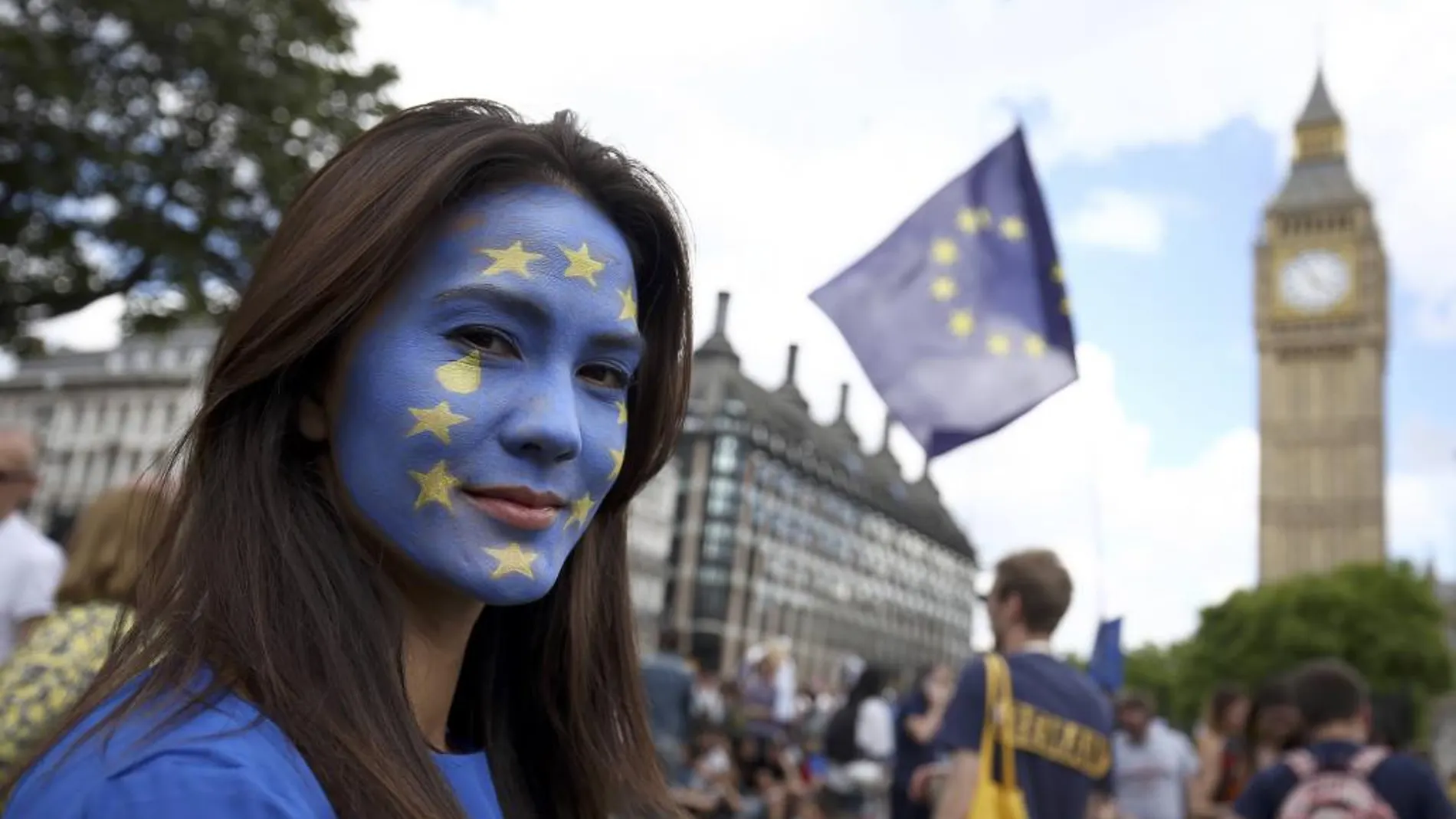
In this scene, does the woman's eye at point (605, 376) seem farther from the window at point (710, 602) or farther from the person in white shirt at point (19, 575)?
the window at point (710, 602)

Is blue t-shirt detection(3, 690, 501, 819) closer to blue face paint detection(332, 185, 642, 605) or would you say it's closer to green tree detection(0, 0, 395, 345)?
blue face paint detection(332, 185, 642, 605)

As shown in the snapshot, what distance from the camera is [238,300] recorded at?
61.6 inches

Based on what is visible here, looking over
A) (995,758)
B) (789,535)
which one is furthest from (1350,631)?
(995,758)

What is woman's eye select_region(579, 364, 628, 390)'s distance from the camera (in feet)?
5.18

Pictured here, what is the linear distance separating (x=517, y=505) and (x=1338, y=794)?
4.63 metres

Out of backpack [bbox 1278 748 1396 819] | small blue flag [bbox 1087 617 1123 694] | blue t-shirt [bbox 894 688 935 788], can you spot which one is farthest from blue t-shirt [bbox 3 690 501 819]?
small blue flag [bbox 1087 617 1123 694]

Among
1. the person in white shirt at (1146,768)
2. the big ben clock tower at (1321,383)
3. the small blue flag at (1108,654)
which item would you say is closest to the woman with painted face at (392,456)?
the person in white shirt at (1146,768)

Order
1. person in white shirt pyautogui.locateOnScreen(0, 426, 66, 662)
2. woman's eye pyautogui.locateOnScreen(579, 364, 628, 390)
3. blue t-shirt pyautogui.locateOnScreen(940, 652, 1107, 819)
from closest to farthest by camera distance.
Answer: woman's eye pyautogui.locateOnScreen(579, 364, 628, 390)
blue t-shirt pyautogui.locateOnScreen(940, 652, 1107, 819)
person in white shirt pyautogui.locateOnScreen(0, 426, 66, 662)

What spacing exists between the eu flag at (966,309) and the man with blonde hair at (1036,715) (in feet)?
2.85

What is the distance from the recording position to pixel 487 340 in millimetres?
1481

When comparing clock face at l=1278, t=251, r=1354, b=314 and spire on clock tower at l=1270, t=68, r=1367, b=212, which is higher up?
spire on clock tower at l=1270, t=68, r=1367, b=212

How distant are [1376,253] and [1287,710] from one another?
4101 inches

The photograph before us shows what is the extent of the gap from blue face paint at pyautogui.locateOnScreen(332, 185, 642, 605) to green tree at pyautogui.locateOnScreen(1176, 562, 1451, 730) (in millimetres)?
67140

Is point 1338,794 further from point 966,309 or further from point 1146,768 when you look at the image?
point 1146,768
